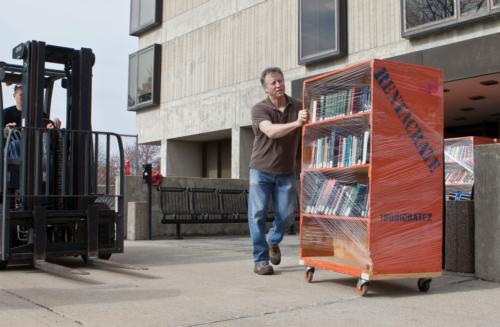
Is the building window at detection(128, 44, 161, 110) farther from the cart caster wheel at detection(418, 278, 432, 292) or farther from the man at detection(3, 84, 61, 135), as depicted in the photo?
the cart caster wheel at detection(418, 278, 432, 292)

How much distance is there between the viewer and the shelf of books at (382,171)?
14.8ft

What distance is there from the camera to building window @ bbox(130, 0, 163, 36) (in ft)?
78.0

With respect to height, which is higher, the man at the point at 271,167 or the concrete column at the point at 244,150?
the concrete column at the point at 244,150

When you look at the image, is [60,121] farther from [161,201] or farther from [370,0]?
[370,0]

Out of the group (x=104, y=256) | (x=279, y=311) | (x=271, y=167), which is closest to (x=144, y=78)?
(x=104, y=256)

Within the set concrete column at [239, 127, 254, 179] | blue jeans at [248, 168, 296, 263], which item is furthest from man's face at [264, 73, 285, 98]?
concrete column at [239, 127, 254, 179]

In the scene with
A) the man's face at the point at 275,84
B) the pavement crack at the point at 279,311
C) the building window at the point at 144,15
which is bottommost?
the pavement crack at the point at 279,311

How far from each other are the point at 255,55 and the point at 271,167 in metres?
13.7

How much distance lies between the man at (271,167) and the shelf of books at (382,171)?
18.6 inches

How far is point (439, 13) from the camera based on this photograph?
512 inches

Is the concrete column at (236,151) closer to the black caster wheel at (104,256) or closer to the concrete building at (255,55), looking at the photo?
the concrete building at (255,55)

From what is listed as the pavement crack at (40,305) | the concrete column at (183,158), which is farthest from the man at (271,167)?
the concrete column at (183,158)

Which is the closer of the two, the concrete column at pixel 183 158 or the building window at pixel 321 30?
the building window at pixel 321 30

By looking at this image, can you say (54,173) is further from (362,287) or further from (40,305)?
(362,287)
